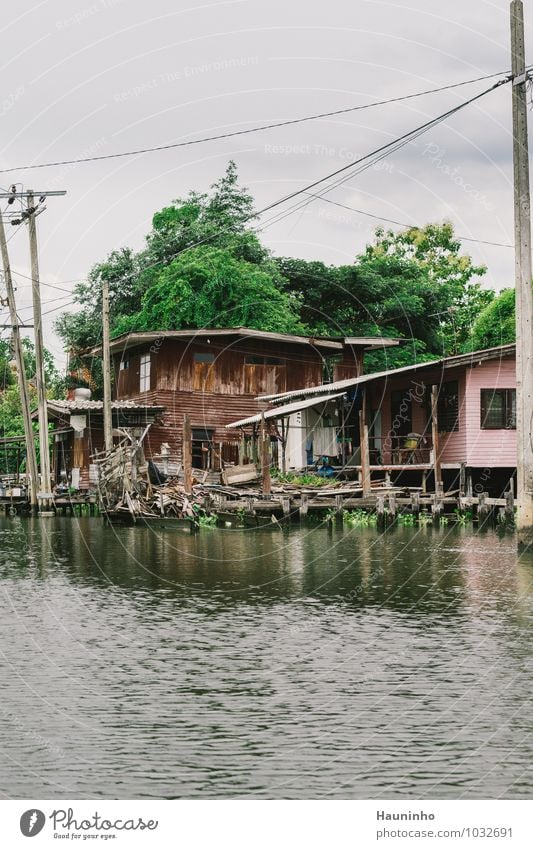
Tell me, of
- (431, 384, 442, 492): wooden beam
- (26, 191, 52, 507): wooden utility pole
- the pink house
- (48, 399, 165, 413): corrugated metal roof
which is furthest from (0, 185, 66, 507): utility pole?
(431, 384, 442, 492): wooden beam

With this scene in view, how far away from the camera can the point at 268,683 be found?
9977 mm

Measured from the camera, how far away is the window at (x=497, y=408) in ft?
124

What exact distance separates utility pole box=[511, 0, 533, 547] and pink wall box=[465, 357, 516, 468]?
1591 centimetres

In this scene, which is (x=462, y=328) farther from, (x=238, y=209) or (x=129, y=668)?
(x=129, y=668)

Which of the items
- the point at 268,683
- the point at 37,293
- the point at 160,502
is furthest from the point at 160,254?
the point at 268,683

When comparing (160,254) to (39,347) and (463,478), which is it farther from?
(463,478)

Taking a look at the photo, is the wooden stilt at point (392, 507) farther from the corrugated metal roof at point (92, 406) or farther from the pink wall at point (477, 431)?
the corrugated metal roof at point (92, 406)

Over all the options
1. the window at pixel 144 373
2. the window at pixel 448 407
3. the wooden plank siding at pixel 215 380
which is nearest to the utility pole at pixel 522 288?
the window at pixel 448 407

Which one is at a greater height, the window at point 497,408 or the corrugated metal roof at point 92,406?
the corrugated metal roof at point 92,406

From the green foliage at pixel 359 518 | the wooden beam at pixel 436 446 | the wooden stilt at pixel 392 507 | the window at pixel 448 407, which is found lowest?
the green foliage at pixel 359 518

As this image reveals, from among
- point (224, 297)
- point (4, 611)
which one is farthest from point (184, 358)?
point (4, 611)

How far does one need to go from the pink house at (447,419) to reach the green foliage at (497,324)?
12.1 metres

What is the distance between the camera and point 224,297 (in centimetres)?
5212

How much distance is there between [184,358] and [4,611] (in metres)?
34.4
